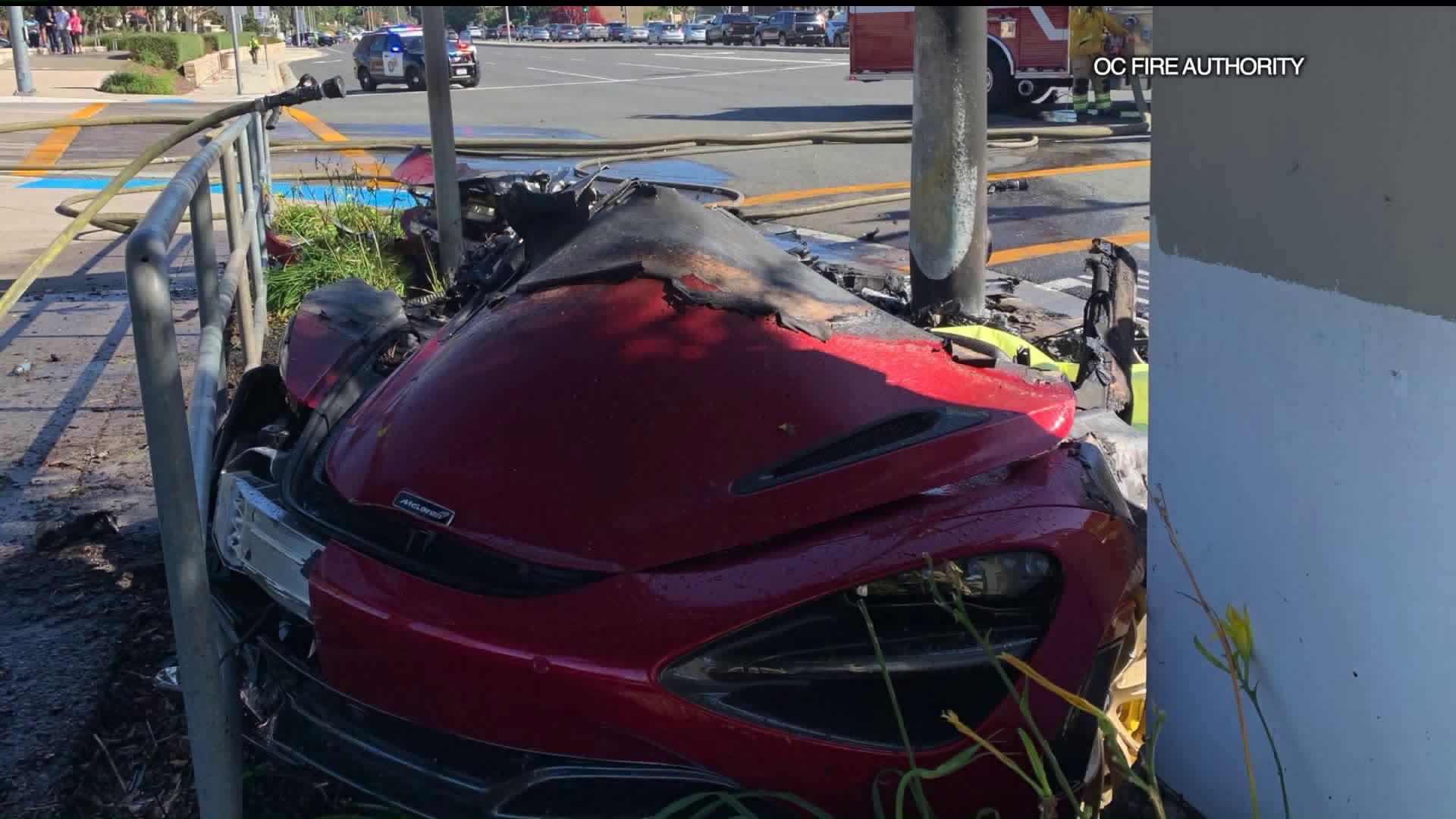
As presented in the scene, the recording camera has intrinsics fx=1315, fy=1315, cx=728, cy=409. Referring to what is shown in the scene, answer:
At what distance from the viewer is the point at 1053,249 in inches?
378

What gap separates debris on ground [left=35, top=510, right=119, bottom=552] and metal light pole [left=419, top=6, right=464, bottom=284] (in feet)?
8.51

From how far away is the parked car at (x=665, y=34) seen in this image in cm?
6425

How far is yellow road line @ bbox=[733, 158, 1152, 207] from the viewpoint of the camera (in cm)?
1191

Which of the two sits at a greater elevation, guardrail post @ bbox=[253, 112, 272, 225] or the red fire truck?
the red fire truck

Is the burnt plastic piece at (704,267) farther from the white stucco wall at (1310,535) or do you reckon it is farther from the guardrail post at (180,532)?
the guardrail post at (180,532)

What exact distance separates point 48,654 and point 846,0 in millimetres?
2999

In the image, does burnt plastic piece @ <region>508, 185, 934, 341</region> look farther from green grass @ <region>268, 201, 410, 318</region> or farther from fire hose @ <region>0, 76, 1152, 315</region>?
green grass @ <region>268, 201, 410, 318</region>

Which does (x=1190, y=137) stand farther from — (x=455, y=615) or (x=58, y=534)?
(x=58, y=534)

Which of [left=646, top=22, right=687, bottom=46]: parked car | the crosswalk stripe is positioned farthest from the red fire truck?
[left=646, top=22, right=687, bottom=46]: parked car

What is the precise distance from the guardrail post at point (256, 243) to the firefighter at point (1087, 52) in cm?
1160

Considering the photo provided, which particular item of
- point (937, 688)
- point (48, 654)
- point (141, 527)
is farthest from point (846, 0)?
point (141, 527)

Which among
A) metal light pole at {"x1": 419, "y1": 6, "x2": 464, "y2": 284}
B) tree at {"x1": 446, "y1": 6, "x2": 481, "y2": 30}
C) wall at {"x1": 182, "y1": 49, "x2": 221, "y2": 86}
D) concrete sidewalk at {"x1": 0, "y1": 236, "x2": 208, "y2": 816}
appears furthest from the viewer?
wall at {"x1": 182, "y1": 49, "x2": 221, "y2": 86}

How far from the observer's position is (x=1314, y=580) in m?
2.14

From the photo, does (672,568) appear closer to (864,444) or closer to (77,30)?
(864,444)
